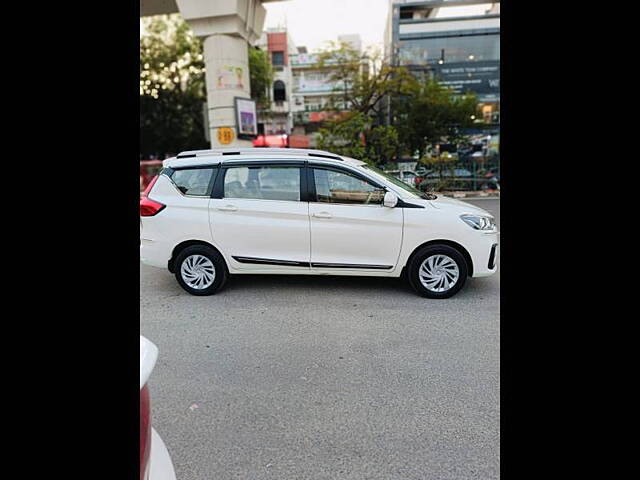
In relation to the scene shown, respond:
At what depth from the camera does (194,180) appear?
5102 millimetres

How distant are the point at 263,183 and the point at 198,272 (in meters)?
1.37

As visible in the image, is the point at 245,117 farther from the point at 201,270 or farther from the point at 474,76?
the point at 474,76

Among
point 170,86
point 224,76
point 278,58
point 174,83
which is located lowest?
point 224,76

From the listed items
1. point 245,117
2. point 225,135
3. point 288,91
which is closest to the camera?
point 225,135

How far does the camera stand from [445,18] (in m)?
21.8

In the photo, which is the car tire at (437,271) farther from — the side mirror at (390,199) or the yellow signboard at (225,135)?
the yellow signboard at (225,135)

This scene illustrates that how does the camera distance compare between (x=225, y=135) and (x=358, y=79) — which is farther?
(x=358, y=79)

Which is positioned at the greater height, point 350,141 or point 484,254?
point 350,141

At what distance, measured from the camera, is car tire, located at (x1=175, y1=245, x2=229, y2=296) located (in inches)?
204

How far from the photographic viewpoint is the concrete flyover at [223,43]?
11.0m

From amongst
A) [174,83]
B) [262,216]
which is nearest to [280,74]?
[174,83]
